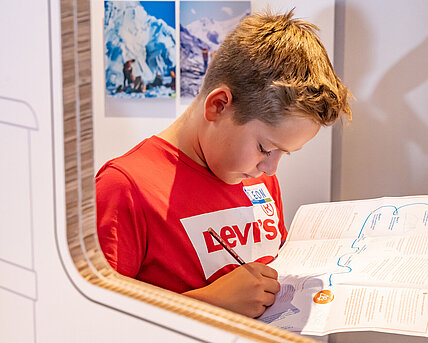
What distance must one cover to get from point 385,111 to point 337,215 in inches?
21.5

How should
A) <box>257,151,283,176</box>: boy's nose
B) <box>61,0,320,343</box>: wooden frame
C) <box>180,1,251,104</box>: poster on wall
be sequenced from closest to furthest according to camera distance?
<box>61,0,320,343</box>: wooden frame, <box>257,151,283,176</box>: boy's nose, <box>180,1,251,104</box>: poster on wall

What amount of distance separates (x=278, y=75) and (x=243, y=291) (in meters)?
0.29

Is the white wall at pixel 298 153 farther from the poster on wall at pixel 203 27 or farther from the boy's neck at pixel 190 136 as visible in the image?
the boy's neck at pixel 190 136

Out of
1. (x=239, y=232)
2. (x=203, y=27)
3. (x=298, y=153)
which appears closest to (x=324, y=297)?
(x=239, y=232)

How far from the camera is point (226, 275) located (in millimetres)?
771

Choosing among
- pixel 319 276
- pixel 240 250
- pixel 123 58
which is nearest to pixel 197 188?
pixel 240 250

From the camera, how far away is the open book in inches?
25.0

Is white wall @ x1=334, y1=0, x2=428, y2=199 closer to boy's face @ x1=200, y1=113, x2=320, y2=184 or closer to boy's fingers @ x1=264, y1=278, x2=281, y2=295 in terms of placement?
boy's face @ x1=200, y1=113, x2=320, y2=184

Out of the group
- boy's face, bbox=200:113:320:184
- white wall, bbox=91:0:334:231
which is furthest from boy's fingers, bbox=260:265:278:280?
white wall, bbox=91:0:334:231

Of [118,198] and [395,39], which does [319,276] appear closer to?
[118,198]

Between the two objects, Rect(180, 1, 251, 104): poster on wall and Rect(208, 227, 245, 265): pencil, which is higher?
Rect(180, 1, 251, 104): poster on wall

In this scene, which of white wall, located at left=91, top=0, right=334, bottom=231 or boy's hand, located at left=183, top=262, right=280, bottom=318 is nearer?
boy's hand, located at left=183, top=262, right=280, bottom=318

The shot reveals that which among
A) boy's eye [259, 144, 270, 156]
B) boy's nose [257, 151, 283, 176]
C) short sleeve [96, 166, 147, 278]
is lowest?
short sleeve [96, 166, 147, 278]

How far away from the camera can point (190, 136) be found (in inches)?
35.0
